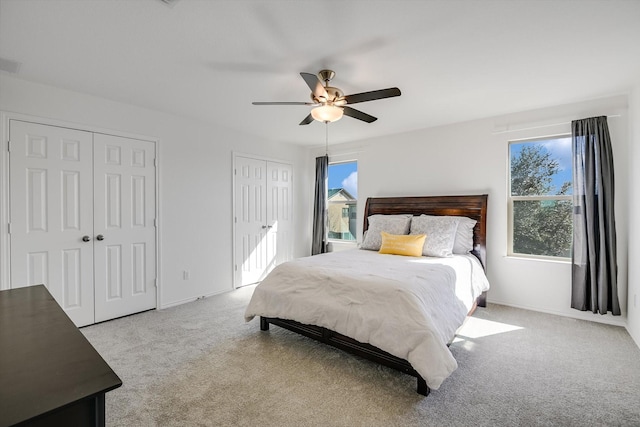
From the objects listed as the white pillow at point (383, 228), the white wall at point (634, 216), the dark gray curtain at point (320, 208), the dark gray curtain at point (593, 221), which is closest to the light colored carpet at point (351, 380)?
the white wall at point (634, 216)

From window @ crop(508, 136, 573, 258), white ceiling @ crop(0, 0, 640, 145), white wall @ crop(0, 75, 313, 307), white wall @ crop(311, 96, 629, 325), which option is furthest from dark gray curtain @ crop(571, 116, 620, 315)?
white wall @ crop(0, 75, 313, 307)

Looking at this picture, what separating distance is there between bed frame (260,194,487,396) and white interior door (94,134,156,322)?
5.57 feet

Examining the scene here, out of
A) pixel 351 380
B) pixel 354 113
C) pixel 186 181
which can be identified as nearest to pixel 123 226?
pixel 186 181

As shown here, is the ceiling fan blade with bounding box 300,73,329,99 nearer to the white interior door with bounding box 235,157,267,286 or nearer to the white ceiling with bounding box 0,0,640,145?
the white ceiling with bounding box 0,0,640,145

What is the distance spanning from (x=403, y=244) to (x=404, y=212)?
967 millimetres

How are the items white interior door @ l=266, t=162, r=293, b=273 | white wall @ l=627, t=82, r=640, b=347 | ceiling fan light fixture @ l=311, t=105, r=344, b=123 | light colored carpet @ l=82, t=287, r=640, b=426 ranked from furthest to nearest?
white interior door @ l=266, t=162, r=293, b=273 → white wall @ l=627, t=82, r=640, b=347 → ceiling fan light fixture @ l=311, t=105, r=344, b=123 → light colored carpet @ l=82, t=287, r=640, b=426

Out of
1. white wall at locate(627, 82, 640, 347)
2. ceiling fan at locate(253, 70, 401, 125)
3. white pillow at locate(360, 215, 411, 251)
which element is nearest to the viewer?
ceiling fan at locate(253, 70, 401, 125)

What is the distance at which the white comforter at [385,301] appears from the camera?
77.8 inches

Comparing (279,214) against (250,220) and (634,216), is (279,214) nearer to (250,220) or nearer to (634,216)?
(250,220)

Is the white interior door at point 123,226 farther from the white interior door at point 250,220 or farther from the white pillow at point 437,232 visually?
the white pillow at point 437,232

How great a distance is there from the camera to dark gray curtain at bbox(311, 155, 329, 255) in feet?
17.9

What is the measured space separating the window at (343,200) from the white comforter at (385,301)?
2150 millimetres

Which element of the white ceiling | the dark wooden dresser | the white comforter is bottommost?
the white comforter

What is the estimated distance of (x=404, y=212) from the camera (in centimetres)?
441
